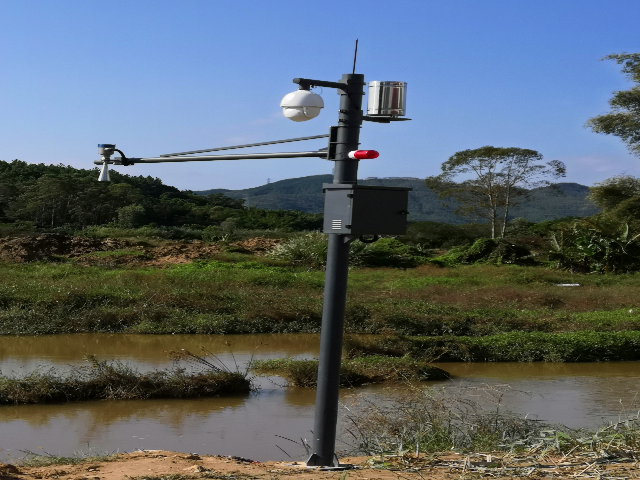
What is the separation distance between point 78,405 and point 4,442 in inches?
54.7

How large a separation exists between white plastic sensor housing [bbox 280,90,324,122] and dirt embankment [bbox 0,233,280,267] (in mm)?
16566

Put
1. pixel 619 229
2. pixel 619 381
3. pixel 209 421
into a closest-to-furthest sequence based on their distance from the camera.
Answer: pixel 209 421, pixel 619 381, pixel 619 229

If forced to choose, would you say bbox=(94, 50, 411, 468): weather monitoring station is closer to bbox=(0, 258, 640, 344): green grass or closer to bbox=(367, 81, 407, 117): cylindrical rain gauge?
bbox=(367, 81, 407, 117): cylindrical rain gauge

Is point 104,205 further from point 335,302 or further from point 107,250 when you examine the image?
point 335,302

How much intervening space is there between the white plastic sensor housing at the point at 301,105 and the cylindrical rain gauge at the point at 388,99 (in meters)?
0.38

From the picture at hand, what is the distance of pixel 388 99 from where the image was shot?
5.53m

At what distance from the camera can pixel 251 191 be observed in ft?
261

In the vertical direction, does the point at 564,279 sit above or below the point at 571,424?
above

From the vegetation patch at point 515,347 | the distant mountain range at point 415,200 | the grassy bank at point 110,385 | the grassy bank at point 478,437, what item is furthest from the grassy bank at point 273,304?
the distant mountain range at point 415,200

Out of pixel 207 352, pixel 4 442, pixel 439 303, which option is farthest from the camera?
pixel 439 303

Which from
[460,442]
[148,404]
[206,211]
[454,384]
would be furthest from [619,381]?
[206,211]

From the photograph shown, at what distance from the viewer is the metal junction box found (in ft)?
17.6

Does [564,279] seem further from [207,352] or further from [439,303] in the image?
[207,352]

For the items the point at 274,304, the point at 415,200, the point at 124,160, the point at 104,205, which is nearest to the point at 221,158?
the point at 124,160
